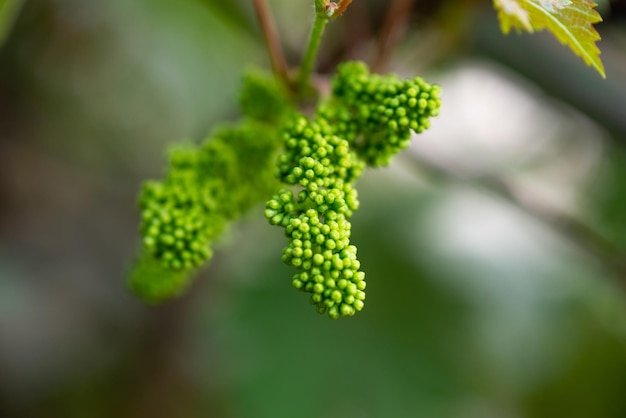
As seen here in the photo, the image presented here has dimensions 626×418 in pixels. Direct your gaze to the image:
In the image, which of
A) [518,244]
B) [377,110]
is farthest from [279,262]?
[377,110]

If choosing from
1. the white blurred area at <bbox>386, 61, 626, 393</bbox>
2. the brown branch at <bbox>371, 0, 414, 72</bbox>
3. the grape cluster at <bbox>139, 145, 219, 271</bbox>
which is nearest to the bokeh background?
the white blurred area at <bbox>386, 61, 626, 393</bbox>

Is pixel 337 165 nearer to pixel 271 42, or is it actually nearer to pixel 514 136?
pixel 271 42

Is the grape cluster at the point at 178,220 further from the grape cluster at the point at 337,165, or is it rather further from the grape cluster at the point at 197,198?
the grape cluster at the point at 337,165

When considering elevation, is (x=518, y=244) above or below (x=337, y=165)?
above

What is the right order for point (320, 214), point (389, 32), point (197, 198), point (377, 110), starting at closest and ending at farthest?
point (320, 214) → point (377, 110) → point (197, 198) → point (389, 32)

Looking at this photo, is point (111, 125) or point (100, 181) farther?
point (100, 181)

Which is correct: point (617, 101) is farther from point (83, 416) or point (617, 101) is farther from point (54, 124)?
point (83, 416)

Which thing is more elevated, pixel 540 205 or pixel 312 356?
pixel 540 205

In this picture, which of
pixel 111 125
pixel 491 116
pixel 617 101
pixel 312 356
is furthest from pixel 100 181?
pixel 617 101
